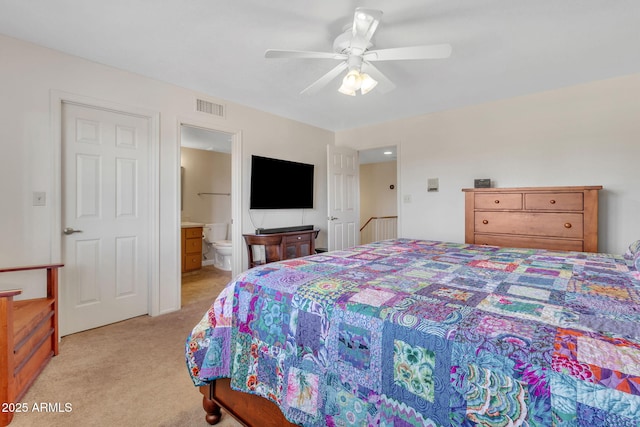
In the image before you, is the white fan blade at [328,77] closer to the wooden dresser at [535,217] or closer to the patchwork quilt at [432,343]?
the patchwork quilt at [432,343]

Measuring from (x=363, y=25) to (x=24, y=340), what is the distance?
2764 millimetres

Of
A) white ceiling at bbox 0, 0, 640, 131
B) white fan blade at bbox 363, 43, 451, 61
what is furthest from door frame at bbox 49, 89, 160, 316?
white fan blade at bbox 363, 43, 451, 61

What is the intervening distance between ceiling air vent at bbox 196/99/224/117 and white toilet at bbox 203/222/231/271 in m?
2.19

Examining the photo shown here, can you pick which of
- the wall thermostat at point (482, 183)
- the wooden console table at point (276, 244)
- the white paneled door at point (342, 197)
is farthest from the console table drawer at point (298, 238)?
the wall thermostat at point (482, 183)

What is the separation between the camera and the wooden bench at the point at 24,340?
1461mm

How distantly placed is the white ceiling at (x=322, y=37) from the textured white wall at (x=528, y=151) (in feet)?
0.93

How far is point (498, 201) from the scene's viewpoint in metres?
3.04

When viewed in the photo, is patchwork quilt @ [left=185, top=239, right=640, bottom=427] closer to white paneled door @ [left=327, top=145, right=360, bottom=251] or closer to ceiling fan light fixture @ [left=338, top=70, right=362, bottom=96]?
ceiling fan light fixture @ [left=338, top=70, right=362, bottom=96]

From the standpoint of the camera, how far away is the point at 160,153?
2893 millimetres

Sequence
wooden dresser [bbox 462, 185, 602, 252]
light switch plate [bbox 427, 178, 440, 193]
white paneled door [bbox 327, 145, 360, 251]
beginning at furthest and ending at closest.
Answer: white paneled door [bbox 327, 145, 360, 251], light switch plate [bbox 427, 178, 440, 193], wooden dresser [bbox 462, 185, 602, 252]

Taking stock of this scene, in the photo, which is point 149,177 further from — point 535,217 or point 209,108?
point 535,217

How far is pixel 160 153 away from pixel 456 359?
306cm

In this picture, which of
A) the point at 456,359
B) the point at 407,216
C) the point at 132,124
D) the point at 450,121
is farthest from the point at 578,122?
the point at 132,124

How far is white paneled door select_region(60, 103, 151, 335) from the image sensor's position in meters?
2.45
